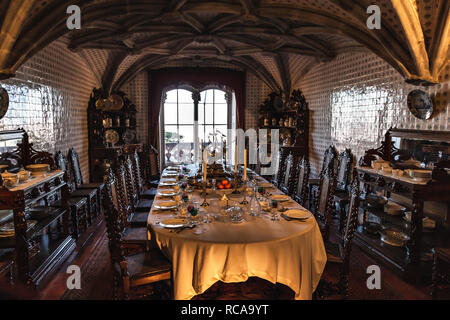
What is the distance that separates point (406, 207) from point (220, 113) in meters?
7.48

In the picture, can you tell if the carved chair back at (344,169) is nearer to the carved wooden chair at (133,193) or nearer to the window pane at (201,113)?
the carved wooden chair at (133,193)

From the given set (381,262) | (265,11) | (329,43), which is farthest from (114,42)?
(381,262)

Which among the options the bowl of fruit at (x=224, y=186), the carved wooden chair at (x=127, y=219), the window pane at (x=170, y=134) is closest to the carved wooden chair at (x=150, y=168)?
the carved wooden chair at (x=127, y=219)

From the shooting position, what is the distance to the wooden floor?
362 cm

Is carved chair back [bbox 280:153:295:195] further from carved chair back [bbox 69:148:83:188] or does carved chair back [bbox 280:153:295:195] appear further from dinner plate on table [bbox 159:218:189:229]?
carved chair back [bbox 69:148:83:188]

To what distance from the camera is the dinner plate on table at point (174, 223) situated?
339cm

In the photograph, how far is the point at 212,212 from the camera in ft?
12.8

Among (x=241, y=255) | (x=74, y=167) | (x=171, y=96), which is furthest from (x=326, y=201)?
(x=171, y=96)

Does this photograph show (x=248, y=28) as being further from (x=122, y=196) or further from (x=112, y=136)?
(x=112, y=136)

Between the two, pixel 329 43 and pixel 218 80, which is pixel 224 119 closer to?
pixel 218 80

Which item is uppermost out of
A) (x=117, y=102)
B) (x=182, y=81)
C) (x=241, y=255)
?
(x=182, y=81)

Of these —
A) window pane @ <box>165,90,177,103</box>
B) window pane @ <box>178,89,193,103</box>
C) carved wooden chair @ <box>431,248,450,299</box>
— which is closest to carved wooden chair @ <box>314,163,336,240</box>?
carved wooden chair @ <box>431,248,450,299</box>

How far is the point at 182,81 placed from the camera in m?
10.7
